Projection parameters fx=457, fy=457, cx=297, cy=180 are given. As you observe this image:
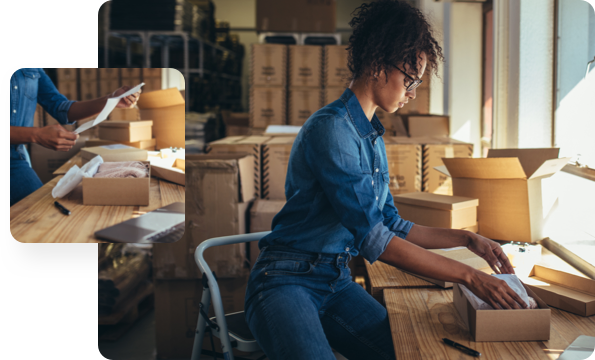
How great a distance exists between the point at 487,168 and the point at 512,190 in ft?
0.43

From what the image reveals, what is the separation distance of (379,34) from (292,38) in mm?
3784

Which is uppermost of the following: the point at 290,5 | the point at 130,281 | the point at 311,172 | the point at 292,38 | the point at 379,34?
the point at 290,5

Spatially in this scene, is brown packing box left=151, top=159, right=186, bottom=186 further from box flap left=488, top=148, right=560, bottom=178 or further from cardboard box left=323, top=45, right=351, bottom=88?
cardboard box left=323, top=45, right=351, bottom=88

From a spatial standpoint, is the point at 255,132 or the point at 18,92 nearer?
the point at 18,92

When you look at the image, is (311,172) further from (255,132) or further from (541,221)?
(255,132)

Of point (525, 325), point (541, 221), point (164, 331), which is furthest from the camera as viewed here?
point (164, 331)

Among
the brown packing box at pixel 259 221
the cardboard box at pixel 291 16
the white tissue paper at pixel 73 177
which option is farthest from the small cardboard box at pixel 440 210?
the cardboard box at pixel 291 16

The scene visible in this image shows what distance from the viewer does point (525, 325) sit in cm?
99

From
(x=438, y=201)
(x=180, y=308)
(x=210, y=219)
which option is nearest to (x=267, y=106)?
(x=210, y=219)

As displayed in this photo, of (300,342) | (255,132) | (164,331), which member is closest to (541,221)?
(300,342)

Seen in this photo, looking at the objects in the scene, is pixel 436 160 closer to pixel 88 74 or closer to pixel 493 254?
pixel 493 254

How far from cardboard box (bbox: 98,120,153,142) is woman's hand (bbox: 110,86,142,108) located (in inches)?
1.6

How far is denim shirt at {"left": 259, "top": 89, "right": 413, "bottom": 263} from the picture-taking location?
3.42 ft

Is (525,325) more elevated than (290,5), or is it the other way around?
(290,5)
